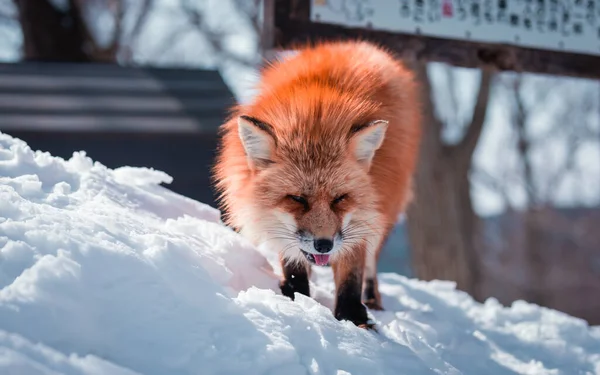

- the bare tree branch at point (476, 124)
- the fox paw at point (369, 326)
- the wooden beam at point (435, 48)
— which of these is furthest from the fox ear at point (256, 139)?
the bare tree branch at point (476, 124)

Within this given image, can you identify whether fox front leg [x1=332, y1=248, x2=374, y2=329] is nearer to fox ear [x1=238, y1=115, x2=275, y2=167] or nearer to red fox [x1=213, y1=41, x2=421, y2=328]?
red fox [x1=213, y1=41, x2=421, y2=328]

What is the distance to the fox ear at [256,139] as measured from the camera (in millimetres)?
2635

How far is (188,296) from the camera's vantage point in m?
2.23

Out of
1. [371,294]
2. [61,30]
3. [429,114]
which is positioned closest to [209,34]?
[61,30]

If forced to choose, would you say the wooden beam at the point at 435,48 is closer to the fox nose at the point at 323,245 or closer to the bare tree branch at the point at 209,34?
the fox nose at the point at 323,245

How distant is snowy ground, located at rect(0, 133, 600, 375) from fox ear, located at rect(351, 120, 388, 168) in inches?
29.6

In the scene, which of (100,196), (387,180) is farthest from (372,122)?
(100,196)

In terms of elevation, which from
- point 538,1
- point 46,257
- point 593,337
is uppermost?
point 538,1

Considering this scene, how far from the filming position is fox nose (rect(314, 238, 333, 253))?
8.06 feet

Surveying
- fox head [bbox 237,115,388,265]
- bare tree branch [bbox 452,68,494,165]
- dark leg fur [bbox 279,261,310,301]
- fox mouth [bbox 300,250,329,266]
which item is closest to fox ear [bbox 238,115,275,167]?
fox head [bbox 237,115,388,265]

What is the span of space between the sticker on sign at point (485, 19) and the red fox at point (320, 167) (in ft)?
4.87

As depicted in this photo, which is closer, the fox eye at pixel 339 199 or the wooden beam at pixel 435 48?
the fox eye at pixel 339 199

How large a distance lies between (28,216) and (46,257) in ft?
1.16

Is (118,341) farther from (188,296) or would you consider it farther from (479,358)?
(479,358)
